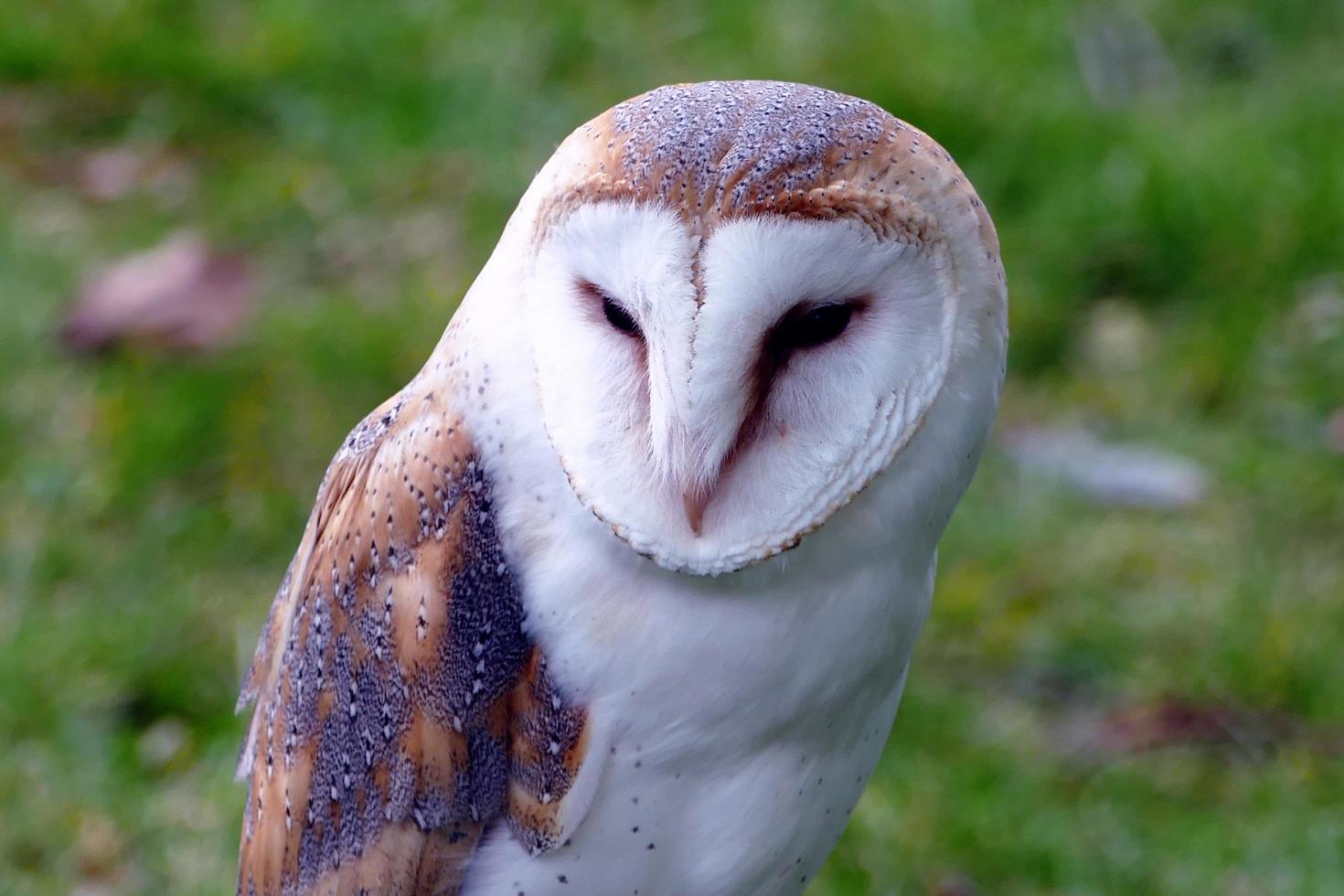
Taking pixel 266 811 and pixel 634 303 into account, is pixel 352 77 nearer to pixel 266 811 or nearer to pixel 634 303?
pixel 266 811

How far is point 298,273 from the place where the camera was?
3.92m

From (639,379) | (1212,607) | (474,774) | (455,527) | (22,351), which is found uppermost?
(639,379)

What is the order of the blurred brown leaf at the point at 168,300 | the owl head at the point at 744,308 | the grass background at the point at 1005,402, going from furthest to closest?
the blurred brown leaf at the point at 168,300, the grass background at the point at 1005,402, the owl head at the point at 744,308

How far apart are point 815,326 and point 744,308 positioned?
10cm

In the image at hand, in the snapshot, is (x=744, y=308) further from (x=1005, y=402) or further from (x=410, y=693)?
(x=1005, y=402)

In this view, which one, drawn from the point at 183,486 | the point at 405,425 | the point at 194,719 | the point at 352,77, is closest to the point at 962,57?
the point at 352,77

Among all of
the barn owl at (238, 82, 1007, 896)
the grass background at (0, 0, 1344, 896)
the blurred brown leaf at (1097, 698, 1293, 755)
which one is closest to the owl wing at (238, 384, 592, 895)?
the barn owl at (238, 82, 1007, 896)

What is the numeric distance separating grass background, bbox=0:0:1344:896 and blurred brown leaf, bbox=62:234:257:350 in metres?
0.07

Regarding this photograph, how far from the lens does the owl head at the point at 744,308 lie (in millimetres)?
1342

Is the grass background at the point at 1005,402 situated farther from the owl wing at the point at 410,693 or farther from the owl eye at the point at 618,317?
the owl eye at the point at 618,317

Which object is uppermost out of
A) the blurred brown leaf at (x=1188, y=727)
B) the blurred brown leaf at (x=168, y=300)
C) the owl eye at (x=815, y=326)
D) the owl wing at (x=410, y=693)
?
the owl eye at (x=815, y=326)

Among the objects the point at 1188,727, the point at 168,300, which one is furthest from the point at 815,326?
the point at 168,300

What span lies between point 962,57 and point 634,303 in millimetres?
3040

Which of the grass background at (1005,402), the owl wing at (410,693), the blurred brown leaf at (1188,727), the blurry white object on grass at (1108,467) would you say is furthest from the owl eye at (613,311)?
the blurry white object on grass at (1108,467)
